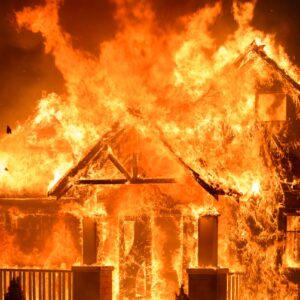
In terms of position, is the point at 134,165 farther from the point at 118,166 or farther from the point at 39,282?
the point at 39,282

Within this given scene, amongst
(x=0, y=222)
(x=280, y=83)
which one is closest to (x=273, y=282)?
(x=280, y=83)

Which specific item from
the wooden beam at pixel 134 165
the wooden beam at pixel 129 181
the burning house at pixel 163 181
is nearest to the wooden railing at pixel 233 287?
the burning house at pixel 163 181

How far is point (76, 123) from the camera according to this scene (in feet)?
56.9

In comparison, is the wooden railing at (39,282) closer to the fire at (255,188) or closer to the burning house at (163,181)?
the burning house at (163,181)

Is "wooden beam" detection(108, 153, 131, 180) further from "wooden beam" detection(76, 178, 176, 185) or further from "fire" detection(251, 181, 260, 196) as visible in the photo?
"fire" detection(251, 181, 260, 196)

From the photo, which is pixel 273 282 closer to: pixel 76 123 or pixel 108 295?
pixel 108 295

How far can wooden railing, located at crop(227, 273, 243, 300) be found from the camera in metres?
14.8

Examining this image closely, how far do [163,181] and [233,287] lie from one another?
12.0 ft

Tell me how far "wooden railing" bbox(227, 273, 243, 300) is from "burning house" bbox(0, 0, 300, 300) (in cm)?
3

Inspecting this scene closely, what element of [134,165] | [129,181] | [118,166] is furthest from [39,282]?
[134,165]

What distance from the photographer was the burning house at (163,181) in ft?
46.9

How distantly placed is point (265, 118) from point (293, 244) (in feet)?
13.2

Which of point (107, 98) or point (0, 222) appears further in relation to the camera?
point (0, 222)

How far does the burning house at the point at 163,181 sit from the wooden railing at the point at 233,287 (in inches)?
1.1
